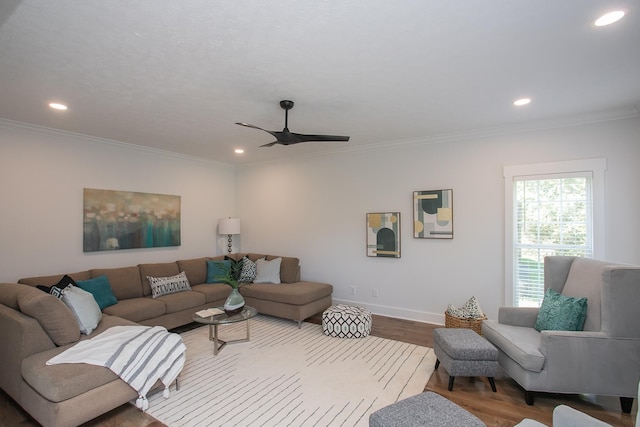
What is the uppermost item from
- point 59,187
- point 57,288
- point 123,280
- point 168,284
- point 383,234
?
point 59,187

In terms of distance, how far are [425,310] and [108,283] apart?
13.8 ft

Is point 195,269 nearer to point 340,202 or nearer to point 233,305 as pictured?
point 233,305

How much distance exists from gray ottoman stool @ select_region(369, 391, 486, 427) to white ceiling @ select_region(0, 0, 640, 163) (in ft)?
7.33

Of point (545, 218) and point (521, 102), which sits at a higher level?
point (521, 102)

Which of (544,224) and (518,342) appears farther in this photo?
(544,224)

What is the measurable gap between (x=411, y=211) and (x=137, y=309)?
3.79 m

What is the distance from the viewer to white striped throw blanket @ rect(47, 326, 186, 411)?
2.25 meters

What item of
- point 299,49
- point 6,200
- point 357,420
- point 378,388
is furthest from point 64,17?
point 378,388

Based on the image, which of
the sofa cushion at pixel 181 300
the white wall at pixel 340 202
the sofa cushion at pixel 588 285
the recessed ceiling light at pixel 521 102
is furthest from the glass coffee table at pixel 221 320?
the recessed ceiling light at pixel 521 102

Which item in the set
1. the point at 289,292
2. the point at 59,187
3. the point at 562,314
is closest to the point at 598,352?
the point at 562,314

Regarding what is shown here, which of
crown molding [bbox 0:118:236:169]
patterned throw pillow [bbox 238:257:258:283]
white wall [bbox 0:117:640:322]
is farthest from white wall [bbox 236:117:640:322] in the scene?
crown molding [bbox 0:118:236:169]

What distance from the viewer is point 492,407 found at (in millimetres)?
2420

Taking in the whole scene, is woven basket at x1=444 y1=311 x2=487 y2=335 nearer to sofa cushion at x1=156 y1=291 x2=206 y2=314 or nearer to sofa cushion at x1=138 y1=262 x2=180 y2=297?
sofa cushion at x1=156 y1=291 x2=206 y2=314

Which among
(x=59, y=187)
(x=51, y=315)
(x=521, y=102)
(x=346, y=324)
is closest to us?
(x=51, y=315)
